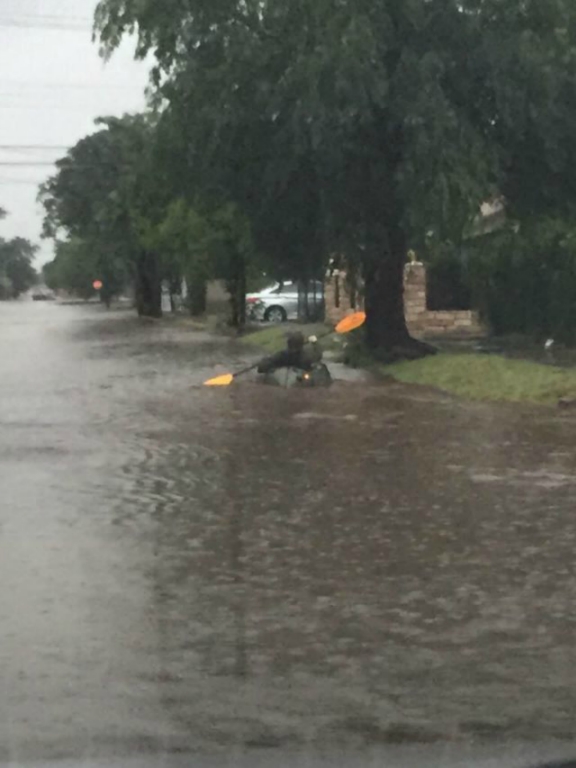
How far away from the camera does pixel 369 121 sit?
80.2 feet

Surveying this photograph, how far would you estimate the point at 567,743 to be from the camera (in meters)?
5.85

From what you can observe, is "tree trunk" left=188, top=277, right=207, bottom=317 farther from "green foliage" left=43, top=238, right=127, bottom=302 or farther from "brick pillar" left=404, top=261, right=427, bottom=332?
"brick pillar" left=404, top=261, right=427, bottom=332

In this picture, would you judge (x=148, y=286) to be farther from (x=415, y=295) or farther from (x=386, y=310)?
(x=386, y=310)

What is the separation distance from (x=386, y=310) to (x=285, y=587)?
785 inches

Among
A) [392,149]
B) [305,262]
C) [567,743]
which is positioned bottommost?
[567,743]

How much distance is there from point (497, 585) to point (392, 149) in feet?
58.0

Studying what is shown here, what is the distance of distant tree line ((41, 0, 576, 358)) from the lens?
23922mm

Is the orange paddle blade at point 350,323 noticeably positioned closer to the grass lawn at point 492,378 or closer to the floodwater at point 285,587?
the grass lawn at point 492,378

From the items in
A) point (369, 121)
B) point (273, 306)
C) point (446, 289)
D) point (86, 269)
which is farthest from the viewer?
point (86, 269)

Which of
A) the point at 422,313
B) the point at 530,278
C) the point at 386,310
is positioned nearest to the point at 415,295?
the point at 422,313

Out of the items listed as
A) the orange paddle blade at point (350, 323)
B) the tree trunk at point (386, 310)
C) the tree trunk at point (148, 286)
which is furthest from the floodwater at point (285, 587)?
the tree trunk at point (148, 286)

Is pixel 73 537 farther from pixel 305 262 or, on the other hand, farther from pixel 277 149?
pixel 305 262

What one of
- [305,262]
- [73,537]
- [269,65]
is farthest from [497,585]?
[305,262]

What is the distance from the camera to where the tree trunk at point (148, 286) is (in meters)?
73.9
